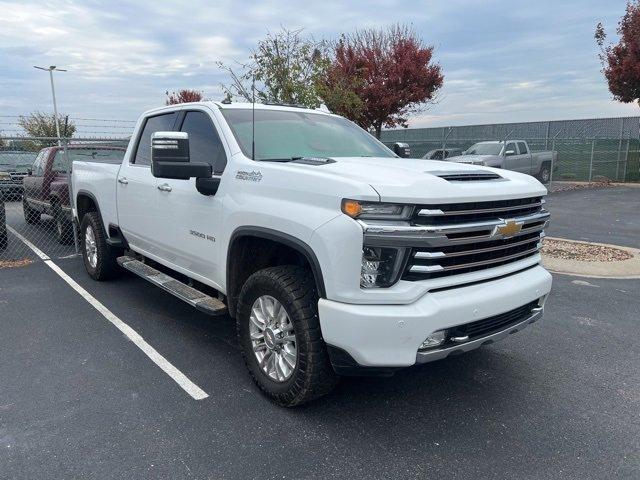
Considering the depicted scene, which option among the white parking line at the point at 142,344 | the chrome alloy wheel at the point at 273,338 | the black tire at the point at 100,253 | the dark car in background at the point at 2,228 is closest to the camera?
the chrome alloy wheel at the point at 273,338

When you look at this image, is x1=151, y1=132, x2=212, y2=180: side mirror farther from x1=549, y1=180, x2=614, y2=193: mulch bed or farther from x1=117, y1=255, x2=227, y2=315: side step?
x1=549, y1=180, x2=614, y2=193: mulch bed

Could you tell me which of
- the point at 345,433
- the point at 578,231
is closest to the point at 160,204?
the point at 345,433

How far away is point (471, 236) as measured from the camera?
310 centimetres

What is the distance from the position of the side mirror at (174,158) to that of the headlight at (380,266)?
60.6 inches

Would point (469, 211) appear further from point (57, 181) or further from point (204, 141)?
point (57, 181)

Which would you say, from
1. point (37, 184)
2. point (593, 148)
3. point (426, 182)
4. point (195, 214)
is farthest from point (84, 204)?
point (593, 148)

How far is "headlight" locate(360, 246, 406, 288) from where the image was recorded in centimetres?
284

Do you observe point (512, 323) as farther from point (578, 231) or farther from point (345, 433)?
point (578, 231)

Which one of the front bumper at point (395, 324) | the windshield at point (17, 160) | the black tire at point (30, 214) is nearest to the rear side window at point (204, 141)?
the front bumper at point (395, 324)

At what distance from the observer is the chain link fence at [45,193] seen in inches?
332

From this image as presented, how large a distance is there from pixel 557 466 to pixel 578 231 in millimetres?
9084

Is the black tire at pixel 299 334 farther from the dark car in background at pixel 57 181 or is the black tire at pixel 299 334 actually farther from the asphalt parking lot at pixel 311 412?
the dark car in background at pixel 57 181

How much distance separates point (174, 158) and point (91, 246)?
368cm

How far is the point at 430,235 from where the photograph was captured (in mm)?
2850
